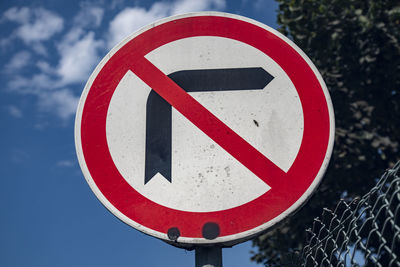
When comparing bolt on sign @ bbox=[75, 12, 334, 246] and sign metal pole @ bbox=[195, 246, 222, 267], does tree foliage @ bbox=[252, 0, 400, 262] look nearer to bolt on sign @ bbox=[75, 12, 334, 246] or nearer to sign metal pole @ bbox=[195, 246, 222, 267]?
bolt on sign @ bbox=[75, 12, 334, 246]

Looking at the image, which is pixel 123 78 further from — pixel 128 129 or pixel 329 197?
pixel 329 197

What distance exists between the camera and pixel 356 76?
5.44m

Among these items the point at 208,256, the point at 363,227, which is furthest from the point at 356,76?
the point at 208,256

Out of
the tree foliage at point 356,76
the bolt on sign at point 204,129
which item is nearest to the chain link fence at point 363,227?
the bolt on sign at point 204,129

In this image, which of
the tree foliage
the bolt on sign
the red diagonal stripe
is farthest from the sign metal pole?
the tree foliage

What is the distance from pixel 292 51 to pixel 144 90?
465 mm

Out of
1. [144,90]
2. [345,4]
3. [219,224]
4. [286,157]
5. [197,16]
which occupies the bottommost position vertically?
[219,224]

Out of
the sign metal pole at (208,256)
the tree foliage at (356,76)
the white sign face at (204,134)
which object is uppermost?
the tree foliage at (356,76)

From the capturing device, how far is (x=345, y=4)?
5.14m

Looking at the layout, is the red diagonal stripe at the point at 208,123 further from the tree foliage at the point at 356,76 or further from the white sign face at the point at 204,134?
the tree foliage at the point at 356,76

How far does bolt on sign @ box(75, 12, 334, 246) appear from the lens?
124 centimetres

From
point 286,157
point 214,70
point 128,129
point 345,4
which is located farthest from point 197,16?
point 345,4

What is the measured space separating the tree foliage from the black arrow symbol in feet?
13.4

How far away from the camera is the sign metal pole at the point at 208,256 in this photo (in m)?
1.21
